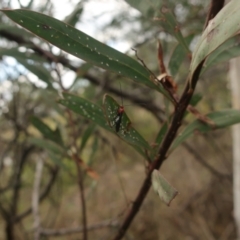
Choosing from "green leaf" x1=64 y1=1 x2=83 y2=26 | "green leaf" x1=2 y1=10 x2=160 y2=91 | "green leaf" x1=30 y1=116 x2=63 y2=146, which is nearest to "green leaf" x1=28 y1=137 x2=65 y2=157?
"green leaf" x1=30 y1=116 x2=63 y2=146

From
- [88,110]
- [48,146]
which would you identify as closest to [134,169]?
[48,146]

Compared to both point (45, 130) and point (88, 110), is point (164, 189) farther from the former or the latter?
point (45, 130)

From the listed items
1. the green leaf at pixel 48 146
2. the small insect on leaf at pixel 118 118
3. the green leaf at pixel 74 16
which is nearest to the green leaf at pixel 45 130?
the green leaf at pixel 48 146

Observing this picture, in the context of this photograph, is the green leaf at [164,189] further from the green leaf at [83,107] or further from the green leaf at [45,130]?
the green leaf at [45,130]

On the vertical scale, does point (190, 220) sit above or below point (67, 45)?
below

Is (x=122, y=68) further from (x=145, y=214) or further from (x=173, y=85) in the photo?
(x=145, y=214)

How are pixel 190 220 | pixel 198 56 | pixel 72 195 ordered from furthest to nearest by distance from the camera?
pixel 72 195 < pixel 190 220 < pixel 198 56

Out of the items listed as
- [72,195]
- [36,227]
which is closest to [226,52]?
[36,227]
